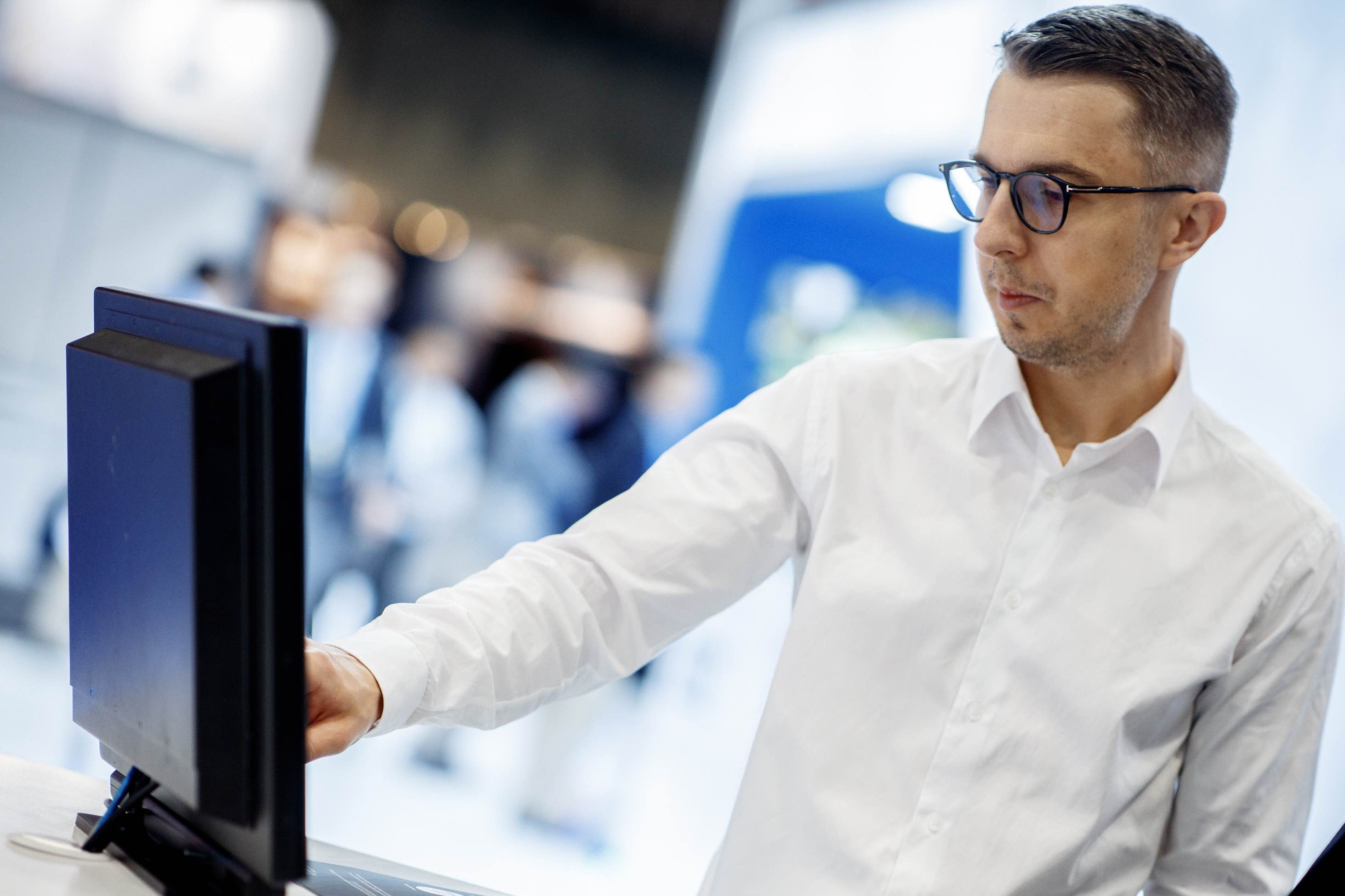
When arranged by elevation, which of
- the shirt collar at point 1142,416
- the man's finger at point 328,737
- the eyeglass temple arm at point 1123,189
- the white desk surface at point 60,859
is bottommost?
the white desk surface at point 60,859

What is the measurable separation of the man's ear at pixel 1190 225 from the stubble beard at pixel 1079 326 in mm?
50

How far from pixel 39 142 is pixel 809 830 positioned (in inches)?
234

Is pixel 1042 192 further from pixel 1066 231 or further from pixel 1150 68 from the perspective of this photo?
pixel 1150 68

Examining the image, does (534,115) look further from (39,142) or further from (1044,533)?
(1044,533)

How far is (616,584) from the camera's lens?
135 centimetres

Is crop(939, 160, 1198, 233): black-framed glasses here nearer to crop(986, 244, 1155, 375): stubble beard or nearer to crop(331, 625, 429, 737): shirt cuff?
crop(986, 244, 1155, 375): stubble beard

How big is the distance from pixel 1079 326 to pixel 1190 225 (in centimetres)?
21

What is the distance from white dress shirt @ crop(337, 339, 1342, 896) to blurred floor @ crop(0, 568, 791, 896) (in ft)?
8.81

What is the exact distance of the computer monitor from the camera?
0.78 metres

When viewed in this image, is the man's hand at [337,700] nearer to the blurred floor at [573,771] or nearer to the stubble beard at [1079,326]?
the stubble beard at [1079,326]

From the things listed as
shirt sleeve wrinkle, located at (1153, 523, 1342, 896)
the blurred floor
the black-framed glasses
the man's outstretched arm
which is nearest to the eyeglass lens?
the black-framed glasses

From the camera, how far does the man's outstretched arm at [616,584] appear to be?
3.89 ft

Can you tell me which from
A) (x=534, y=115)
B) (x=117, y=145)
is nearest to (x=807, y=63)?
(x=117, y=145)

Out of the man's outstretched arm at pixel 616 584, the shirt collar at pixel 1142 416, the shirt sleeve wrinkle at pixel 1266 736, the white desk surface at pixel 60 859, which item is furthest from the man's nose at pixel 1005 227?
the white desk surface at pixel 60 859
